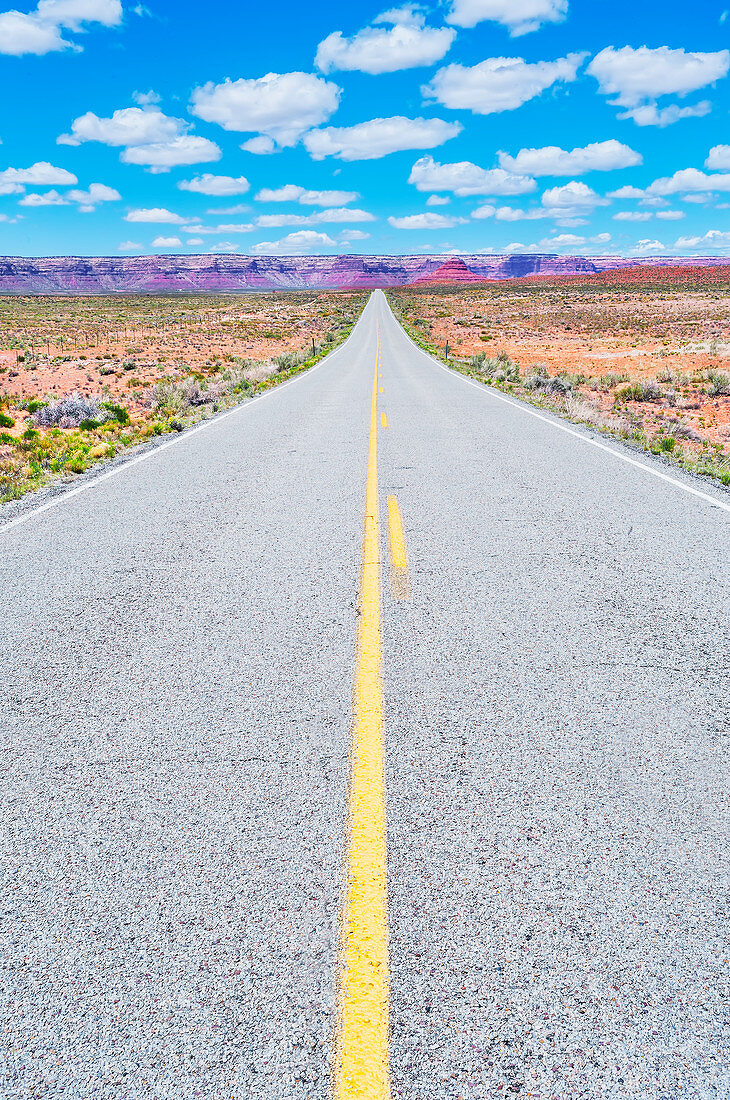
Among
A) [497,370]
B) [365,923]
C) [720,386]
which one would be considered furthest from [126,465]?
[720,386]

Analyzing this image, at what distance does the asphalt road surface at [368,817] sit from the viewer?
172 cm

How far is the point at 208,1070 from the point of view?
1.65 m

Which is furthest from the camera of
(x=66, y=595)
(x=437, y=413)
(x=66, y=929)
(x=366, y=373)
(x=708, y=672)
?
(x=366, y=373)

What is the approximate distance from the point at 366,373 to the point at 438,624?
1970 cm

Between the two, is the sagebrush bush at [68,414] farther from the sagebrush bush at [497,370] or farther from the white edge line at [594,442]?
the sagebrush bush at [497,370]

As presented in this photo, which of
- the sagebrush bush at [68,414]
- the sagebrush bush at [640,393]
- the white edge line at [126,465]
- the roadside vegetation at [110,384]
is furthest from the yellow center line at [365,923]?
the sagebrush bush at [640,393]

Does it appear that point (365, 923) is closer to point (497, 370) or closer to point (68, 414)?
point (68, 414)

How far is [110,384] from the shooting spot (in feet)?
77.6

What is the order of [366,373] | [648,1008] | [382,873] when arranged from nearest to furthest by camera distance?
[648,1008]
[382,873]
[366,373]

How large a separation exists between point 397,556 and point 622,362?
93.1ft

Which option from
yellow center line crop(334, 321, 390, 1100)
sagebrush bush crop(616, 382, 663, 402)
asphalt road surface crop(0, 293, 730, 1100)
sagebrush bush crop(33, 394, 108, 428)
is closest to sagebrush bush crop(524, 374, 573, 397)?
sagebrush bush crop(616, 382, 663, 402)

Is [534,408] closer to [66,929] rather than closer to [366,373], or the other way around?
[366,373]

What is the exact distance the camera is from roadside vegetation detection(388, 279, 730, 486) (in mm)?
12984

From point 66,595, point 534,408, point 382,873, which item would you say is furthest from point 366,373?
point 382,873
